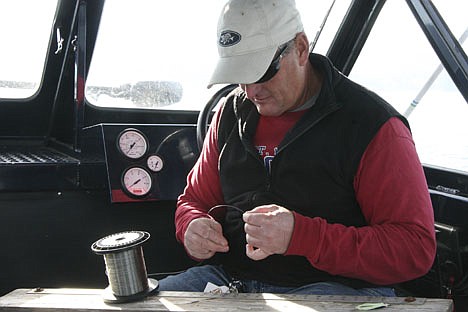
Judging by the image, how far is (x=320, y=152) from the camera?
5.56 ft

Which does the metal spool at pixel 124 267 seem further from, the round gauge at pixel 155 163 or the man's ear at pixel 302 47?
the round gauge at pixel 155 163

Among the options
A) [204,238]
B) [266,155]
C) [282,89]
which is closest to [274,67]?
[282,89]

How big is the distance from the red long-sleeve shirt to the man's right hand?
11.3 inches

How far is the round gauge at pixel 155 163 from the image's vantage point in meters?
2.77

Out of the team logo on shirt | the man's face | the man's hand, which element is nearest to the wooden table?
the man's hand

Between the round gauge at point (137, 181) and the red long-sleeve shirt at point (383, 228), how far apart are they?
4.37 feet

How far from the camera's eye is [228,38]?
1694 millimetres

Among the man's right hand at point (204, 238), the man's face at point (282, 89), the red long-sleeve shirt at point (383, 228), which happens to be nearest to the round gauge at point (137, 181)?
the man's right hand at point (204, 238)

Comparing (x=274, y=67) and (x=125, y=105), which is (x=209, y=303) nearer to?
(x=274, y=67)

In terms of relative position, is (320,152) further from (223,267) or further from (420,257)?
(223,267)

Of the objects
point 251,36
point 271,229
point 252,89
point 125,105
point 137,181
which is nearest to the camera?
point 271,229

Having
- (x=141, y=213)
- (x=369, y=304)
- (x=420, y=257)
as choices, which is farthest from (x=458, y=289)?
(x=141, y=213)

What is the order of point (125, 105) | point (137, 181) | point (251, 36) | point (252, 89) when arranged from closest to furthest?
point (251, 36)
point (252, 89)
point (137, 181)
point (125, 105)

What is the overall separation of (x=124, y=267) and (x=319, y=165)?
0.64 metres
